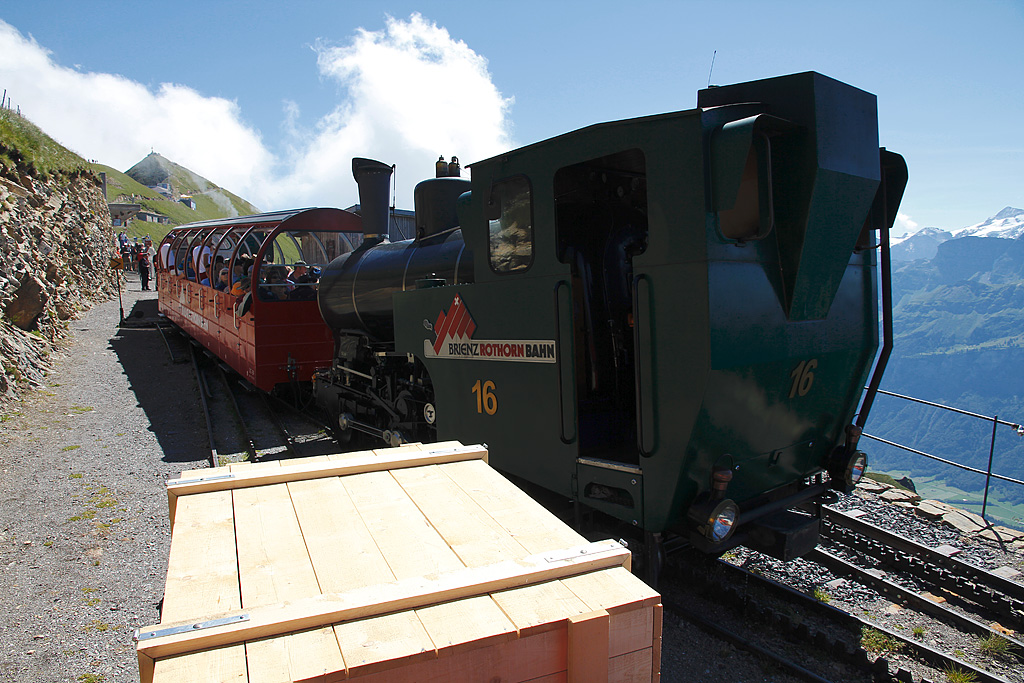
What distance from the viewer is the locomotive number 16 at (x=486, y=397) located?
4.61m

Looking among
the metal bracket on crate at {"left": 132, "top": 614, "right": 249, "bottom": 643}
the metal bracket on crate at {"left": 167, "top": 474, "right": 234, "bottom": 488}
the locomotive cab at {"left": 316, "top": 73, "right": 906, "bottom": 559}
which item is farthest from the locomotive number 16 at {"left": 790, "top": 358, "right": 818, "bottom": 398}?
the metal bracket on crate at {"left": 132, "top": 614, "right": 249, "bottom": 643}

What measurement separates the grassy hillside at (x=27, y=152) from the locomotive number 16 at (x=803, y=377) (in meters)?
16.3

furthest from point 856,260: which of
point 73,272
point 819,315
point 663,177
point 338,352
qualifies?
point 73,272

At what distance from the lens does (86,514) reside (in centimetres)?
570

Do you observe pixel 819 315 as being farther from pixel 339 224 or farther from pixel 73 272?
pixel 73 272

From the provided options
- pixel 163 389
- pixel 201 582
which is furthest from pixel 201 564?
pixel 163 389

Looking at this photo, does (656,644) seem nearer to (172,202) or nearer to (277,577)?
(277,577)

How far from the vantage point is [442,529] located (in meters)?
2.04

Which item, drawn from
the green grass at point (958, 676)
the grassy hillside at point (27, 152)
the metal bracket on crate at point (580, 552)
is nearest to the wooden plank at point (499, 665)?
the metal bracket on crate at point (580, 552)

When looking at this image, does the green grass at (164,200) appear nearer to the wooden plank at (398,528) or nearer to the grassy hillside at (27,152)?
the grassy hillside at (27,152)

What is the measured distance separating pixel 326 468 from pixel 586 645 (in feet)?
4.81

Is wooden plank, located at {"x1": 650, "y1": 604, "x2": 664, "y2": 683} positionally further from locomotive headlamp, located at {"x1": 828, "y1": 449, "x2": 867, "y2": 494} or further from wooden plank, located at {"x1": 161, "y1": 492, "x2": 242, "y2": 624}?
locomotive headlamp, located at {"x1": 828, "y1": 449, "x2": 867, "y2": 494}

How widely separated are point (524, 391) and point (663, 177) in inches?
68.3

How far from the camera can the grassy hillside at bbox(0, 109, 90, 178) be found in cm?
1392
